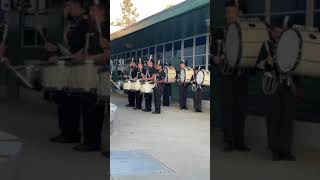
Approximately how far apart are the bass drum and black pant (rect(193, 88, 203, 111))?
796cm

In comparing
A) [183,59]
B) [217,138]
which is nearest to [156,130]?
[183,59]

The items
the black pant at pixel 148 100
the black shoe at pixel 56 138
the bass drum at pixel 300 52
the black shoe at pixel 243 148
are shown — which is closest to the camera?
the bass drum at pixel 300 52

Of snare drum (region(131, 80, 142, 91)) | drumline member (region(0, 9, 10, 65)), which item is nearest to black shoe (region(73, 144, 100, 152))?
drumline member (region(0, 9, 10, 65))

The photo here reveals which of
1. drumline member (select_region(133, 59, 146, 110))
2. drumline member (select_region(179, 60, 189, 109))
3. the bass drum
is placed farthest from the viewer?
drumline member (select_region(179, 60, 189, 109))

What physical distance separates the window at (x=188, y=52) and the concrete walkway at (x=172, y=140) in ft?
3.12

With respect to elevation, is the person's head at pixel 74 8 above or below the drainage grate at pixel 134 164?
above

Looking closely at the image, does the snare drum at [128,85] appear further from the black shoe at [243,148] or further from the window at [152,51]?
the black shoe at [243,148]

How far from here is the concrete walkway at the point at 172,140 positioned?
4688 mm

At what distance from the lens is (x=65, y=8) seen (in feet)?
7.99

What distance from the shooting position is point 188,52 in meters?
11.3

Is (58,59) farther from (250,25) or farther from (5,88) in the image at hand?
(250,25)

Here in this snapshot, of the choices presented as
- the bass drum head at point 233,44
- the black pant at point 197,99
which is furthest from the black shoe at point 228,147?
the black pant at point 197,99

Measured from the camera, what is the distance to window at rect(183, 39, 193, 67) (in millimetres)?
11148

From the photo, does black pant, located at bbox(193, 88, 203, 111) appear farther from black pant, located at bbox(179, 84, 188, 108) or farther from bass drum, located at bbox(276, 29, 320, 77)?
bass drum, located at bbox(276, 29, 320, 77)
